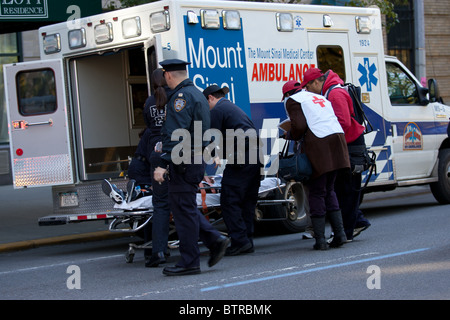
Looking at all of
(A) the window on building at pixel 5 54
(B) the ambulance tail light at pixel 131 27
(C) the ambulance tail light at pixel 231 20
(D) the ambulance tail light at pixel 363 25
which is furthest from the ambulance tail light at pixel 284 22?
(A) the window on building at pixel 5 54

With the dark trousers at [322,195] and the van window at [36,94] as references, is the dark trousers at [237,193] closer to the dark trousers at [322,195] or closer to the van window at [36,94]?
the dark trousers at [322,195]

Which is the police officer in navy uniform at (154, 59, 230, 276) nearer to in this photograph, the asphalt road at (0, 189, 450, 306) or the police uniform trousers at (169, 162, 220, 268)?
the police uniform trousers at (169, 162, 220, 268)

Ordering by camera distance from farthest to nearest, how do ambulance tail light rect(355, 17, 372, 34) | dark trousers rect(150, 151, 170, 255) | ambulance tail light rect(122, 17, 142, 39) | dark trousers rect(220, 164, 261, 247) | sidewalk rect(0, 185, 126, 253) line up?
ambulance tail light rect(355, 17, 372, 34) → sidewalk rect(0, 185, 126, 253) → ambulance tail light rect(122, 17, 142, 39) → dark trousers rect(220, 164, 261, 247) → dark trousers rect(150, 151, 170, 255)

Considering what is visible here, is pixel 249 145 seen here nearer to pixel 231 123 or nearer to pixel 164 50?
pixel 231 123

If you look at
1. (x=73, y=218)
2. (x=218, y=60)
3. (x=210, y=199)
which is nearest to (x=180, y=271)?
(x=210, y=199)

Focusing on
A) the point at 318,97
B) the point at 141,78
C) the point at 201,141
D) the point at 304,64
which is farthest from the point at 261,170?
the point at 141,78

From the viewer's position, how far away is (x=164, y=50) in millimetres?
9195

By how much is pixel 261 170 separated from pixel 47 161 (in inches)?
114

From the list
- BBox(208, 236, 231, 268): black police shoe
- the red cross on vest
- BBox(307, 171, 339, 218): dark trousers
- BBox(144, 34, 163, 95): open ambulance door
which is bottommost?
BBox(208, 236, 231, 268): black police shoe

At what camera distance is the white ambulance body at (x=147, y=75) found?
9.52 m

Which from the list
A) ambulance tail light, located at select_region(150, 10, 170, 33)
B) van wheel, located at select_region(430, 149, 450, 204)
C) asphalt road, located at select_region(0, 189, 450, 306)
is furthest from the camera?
van wheel, located at select_region(430, 149, 450, 204)

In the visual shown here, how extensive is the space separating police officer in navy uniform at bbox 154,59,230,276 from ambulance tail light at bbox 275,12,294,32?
127 inches

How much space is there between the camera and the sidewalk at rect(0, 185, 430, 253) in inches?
438

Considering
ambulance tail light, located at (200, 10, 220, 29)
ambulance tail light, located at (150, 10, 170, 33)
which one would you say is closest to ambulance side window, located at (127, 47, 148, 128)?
ambulance tail light, located at (150, 10, 170, 33)
